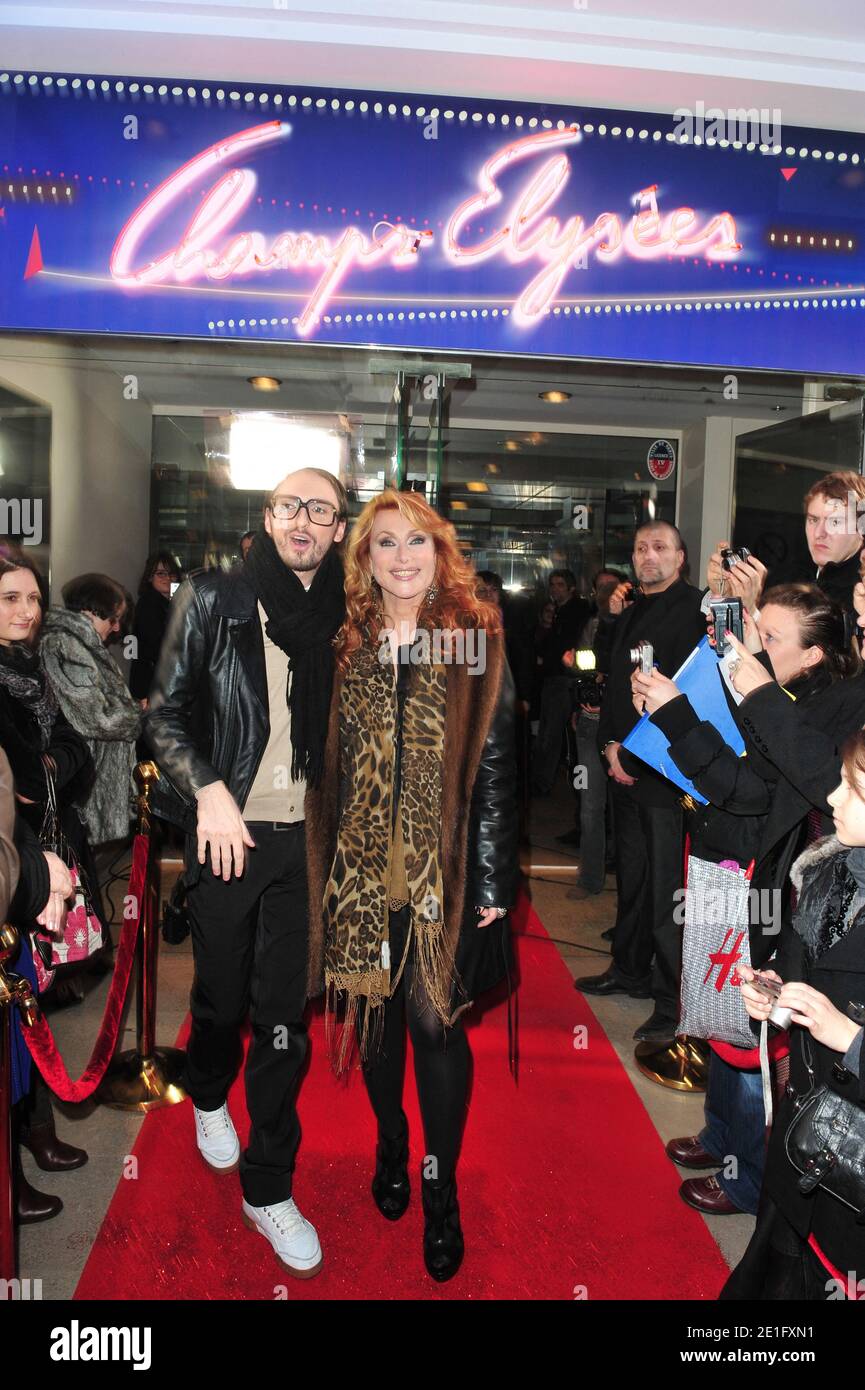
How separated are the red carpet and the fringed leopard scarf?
670 mm

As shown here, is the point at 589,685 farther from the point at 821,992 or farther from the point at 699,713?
the point at 821,992

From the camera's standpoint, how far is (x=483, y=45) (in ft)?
14.0

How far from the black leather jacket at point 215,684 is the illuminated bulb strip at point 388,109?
130 inches

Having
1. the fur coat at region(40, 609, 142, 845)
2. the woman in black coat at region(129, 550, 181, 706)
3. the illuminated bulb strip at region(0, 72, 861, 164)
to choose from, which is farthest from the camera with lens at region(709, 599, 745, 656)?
the woman in black coat at region(129, 550, 181, 706)

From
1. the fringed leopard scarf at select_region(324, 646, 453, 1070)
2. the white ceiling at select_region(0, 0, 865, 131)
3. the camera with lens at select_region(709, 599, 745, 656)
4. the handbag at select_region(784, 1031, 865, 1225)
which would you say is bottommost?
the handbag at select_region(784, 1031, 865, 1225)

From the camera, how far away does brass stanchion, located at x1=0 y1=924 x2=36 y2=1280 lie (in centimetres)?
183

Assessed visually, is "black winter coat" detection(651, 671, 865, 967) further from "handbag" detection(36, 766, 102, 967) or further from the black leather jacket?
"handbag" detection(36, 766, 102, 967)

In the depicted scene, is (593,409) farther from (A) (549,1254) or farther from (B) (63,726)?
(A) (549,1254)

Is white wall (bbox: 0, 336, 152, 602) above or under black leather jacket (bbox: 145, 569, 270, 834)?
above

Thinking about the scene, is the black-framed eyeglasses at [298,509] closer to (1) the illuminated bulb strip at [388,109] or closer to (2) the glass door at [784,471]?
(1) the illuminated bulb strip at [388,109]

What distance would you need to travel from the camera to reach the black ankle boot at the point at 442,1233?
7.72ft

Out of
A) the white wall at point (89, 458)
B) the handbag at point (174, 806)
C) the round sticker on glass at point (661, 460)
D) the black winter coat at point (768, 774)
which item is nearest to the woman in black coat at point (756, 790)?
the black winter coat at point (768, 774)

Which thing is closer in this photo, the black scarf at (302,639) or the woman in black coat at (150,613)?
the black scarf at (302,639)

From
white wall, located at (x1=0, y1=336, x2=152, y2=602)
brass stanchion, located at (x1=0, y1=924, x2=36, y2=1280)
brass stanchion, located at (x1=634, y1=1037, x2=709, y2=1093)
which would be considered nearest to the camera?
brass stanchion, located at (x1=0, y1=924, x2=36, y2=1280)
